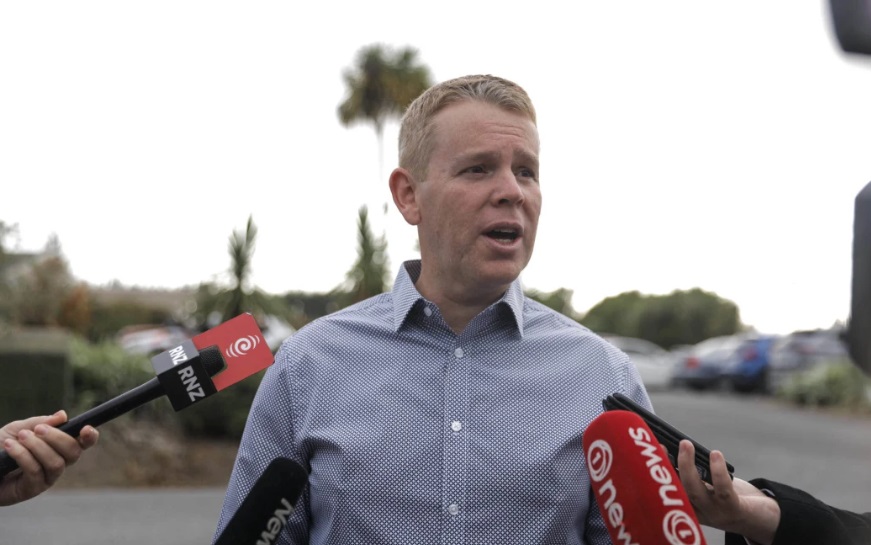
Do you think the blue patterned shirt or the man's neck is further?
the man's neck

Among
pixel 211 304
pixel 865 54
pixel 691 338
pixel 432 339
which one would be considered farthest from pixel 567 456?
pixel 691 338

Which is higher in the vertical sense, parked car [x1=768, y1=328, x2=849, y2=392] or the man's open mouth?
the man's open mouth

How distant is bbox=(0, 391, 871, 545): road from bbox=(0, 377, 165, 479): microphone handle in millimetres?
5300

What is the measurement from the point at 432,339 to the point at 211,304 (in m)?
10.4

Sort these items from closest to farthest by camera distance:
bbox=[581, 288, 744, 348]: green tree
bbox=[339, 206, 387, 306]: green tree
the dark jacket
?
the dark jacket < bbox=[339, 206, 387, 306]: green tree < bbox=[581, 288, 744, 348]: green tree

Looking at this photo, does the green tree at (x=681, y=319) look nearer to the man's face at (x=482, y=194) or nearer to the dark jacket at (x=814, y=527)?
the man's face at (x=482, y=194)

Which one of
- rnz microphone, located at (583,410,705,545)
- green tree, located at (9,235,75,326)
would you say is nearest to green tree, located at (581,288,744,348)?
green tree, located at (9,235,75,326)

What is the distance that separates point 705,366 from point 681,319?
→ 26.5 metres

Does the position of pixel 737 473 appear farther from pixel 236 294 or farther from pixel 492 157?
pixel 492 157

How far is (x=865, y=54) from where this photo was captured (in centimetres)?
120

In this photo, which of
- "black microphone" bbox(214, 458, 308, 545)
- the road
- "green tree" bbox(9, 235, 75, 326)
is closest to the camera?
"black microphone" bbox(214, 458, 308, 545)

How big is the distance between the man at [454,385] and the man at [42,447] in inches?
17.3

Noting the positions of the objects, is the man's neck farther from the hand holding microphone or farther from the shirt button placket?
the hand holding microphone

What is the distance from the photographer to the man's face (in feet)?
8.02
